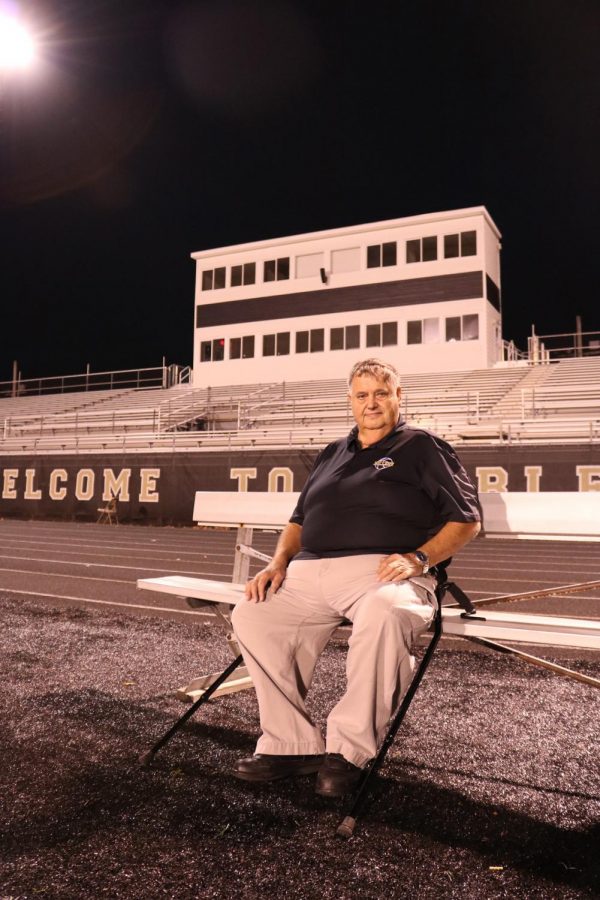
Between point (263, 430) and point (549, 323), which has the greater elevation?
point (549, 323)

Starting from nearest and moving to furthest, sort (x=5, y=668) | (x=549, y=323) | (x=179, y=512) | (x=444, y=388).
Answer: (x=5, y=668)
(x=179, y=512)
(x=444, y=388)
(x=549, y=323)

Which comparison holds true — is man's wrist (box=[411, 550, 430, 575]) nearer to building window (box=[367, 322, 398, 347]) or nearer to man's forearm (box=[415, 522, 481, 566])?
man's forearm (box=[415, 522, 481, 566])

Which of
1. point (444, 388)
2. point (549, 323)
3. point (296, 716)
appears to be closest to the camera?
point (296, 716)

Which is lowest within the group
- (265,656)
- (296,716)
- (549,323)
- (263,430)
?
(296,716)

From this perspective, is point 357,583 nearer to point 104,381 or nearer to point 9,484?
point 9,484

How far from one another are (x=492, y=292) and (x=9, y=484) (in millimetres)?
19132

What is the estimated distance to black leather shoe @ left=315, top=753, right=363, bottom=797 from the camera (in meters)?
2.12

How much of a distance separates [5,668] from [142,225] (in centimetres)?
5686

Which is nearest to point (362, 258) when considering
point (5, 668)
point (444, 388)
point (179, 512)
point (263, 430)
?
point (444, 388)

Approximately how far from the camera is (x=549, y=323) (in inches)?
2466

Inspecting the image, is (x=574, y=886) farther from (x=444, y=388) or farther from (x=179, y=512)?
(x=444, y=388)

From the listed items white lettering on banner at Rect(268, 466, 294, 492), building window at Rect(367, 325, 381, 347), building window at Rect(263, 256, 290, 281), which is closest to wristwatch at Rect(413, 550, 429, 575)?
white lettering on banner at Rect(268, 466, 294, 492)

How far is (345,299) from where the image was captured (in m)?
27.2

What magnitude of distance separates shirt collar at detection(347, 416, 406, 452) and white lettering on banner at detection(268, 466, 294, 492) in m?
14.5
